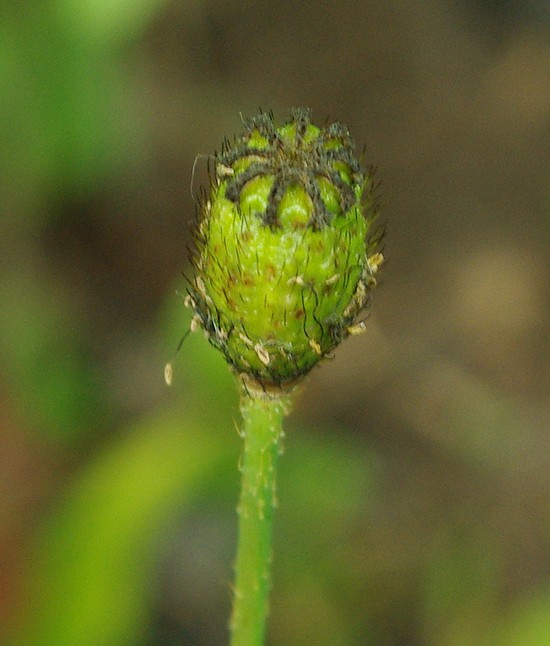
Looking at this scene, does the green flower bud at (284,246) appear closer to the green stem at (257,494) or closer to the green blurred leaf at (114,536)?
the green stem at (257,494)

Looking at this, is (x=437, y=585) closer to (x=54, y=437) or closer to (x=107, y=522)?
(x=107, y=522)

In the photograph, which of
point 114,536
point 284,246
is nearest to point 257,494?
point 284,246

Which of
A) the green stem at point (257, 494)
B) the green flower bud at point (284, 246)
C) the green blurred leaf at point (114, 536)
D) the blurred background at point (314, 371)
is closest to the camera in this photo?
the green flower bud at point (284, 246)

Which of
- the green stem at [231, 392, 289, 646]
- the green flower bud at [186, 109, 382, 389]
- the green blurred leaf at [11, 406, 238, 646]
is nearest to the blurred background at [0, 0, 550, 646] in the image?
the green blurred leaf at [11, 406, 238, 646]

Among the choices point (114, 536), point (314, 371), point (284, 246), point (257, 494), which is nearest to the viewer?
point (284, 246)

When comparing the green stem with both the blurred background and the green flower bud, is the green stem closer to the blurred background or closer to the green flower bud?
the green flower bud

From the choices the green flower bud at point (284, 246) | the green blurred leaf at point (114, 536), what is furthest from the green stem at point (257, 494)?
the green blurred leaf at point (114, 536)

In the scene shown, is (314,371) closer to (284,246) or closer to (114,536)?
(114,536)
